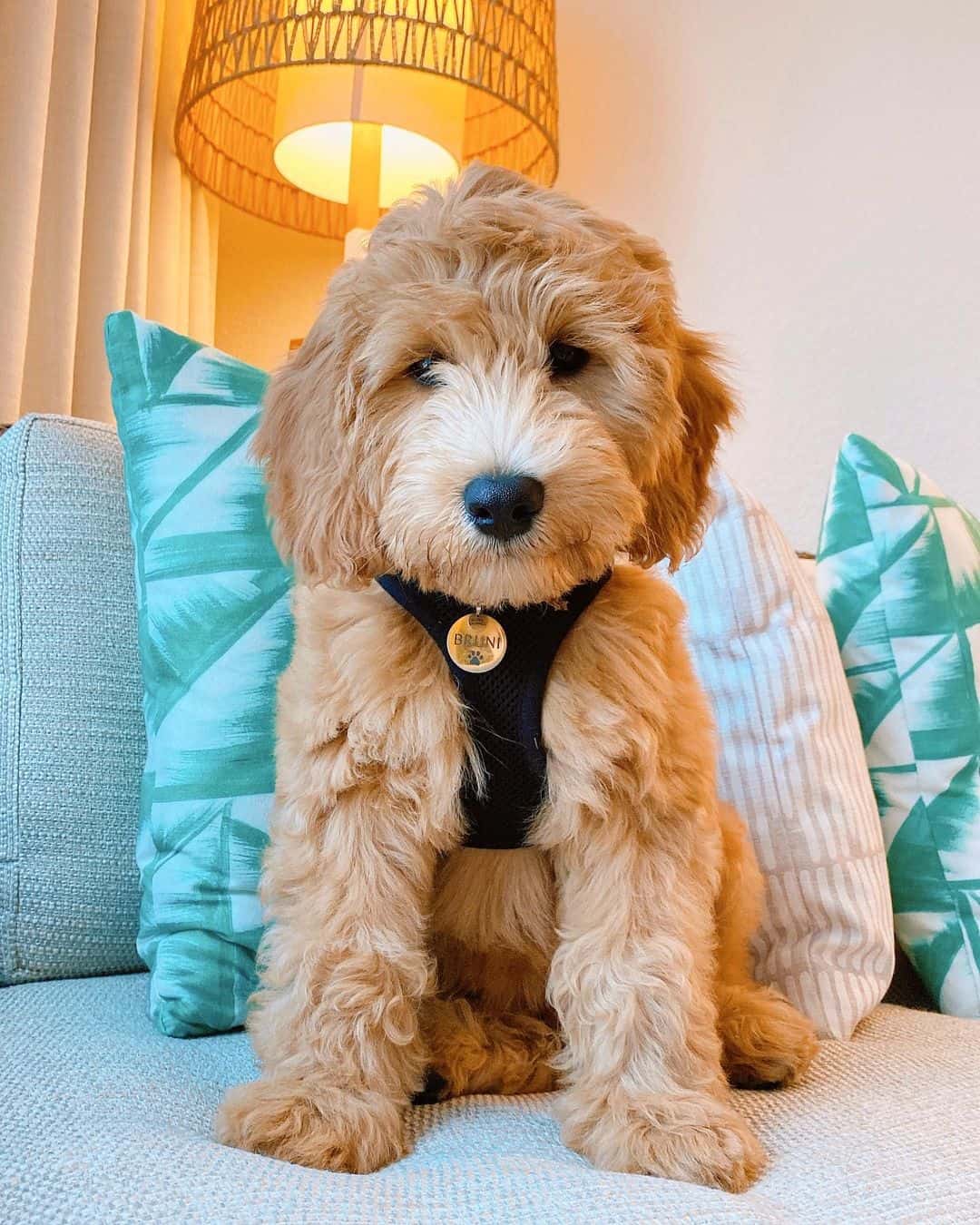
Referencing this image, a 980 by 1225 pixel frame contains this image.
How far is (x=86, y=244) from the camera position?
2.45m

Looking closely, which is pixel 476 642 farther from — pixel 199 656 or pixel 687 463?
pixel 199 656

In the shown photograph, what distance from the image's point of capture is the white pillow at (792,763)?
1.61m

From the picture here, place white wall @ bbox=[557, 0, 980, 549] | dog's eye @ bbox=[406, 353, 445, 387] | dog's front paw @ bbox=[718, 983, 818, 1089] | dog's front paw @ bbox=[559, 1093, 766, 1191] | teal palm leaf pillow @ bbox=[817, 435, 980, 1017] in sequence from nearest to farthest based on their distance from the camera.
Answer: dog's front paw @ bbox=[559, 1093, 766, 1191] → dog's eye @ bbox=[406, 353, 445, 387] → dog's front paw @ bbox=[718, 983, 818, 1089] → teal palm leaf pillow @ bbox=[817, 435, 980, 1017] → white wall @ bbox=[557, 0, 980, 549]

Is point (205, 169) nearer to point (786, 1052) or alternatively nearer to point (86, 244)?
point (86, 244)

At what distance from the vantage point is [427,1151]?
112 centimetres

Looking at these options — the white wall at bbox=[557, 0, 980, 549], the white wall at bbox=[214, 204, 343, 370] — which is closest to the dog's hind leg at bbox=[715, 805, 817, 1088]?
the white wall at bbox=[557, 0, 980, 549]

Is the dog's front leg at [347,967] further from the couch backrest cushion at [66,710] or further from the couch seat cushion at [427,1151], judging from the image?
the couch backrest cushion at [66,710]

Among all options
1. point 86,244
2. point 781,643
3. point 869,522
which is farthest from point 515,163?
point 781,643

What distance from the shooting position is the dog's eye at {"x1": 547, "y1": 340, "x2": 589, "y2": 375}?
1202mm

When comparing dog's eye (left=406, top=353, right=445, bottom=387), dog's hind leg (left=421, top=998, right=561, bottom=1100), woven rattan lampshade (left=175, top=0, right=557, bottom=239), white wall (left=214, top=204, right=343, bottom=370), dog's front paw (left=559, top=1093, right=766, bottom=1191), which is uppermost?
woven rattan lampshade (left=175, top=0, right=557, bottom=239)

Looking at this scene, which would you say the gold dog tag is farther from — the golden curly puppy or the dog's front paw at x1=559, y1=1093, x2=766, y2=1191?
the dog's front paw at x1=559, y1=1093, x2=766, y2=1191

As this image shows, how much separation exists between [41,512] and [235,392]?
13.0 inches

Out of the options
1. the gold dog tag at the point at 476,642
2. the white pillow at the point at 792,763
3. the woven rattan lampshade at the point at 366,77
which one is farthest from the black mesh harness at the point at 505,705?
the woven rattan lampshade at the point at 366,77

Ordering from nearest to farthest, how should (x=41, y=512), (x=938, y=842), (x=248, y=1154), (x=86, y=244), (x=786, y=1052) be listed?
(x=248, y=1154) < (x=786, y=1052) < (x=41, y=512) < (x=938, y=842) < (x=86, y=244)
